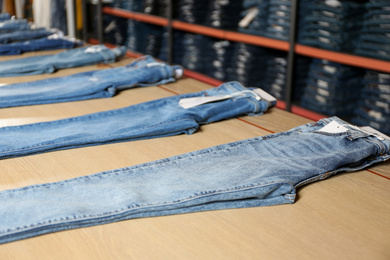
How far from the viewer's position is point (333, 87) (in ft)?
8.27

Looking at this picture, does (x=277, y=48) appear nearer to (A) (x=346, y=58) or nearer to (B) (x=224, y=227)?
(A) (x=346, y=58)

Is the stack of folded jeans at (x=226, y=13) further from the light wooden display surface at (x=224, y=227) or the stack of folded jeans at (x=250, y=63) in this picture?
the light wooden display surface at (x=224, y=227)

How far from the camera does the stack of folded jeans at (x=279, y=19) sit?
265 centimetres

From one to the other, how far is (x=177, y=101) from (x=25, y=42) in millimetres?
1352

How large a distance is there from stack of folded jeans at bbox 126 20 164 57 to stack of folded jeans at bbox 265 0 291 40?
1.23 metres

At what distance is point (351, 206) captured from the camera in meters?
0.93

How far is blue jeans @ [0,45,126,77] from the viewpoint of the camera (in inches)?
77.2

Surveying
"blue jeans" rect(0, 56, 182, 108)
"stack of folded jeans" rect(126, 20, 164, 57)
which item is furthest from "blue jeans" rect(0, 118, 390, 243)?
"stack of folded jeans" rect(126, 20, 164, 57)

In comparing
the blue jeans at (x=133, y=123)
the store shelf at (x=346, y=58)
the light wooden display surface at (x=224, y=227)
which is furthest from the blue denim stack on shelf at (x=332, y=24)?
the light wooden display surface at (x=224, y=227)

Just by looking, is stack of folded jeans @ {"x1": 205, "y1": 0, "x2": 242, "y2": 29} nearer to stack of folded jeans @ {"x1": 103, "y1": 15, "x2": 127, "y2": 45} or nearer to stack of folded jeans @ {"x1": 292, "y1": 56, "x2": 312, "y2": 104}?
stack of folded jeans @ {"x1": 292, "y1": 56, "x2": 312, "y2": 104}

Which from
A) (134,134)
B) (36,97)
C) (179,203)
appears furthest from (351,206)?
(36,97)

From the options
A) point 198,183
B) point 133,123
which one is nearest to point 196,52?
point 133,123

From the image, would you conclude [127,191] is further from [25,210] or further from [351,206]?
[351,206]

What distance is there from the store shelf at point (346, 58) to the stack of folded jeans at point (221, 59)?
743 millimetres
